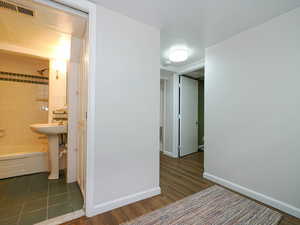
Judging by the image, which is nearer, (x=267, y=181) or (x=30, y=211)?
(x=30, y=211)

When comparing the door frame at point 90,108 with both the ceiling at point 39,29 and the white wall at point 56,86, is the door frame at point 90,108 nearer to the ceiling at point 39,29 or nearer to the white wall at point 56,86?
the ceiling at point 39,29

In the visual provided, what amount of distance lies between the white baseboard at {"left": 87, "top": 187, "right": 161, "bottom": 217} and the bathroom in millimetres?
231

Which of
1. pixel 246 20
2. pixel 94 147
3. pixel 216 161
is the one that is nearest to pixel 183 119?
pixel 216 161

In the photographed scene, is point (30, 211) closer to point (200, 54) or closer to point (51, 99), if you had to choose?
point (51, 99)

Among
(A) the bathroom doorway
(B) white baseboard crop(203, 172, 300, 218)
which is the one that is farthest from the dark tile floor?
(A) the bathroom doorway

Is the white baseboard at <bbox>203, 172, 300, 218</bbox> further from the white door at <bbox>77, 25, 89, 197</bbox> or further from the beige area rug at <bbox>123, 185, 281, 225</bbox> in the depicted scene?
the white door at <bbox>77, 25, 89, 197</bbox>

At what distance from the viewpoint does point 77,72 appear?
84.9 inches

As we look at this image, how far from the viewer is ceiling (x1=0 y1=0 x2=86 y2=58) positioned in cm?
149

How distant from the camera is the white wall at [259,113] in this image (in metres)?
1.50

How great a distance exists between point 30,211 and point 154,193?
1.44 meters

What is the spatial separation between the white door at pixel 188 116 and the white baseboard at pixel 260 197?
1.37m

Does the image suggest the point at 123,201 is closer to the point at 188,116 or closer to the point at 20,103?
the point at 188,116

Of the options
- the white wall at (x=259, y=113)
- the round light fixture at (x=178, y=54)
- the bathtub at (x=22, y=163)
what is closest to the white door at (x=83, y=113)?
the bathtub at (x=22, y=163)

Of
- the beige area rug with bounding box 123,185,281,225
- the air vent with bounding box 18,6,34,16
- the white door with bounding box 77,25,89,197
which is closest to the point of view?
the beige area rug with bounding box 123,185,281,225
